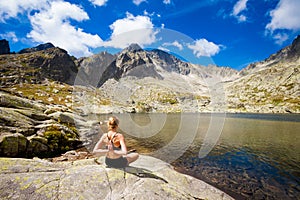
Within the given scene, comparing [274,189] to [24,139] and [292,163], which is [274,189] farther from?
[24,139]

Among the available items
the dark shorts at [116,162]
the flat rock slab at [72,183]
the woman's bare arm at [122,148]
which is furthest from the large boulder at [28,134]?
the woman's bare arm at [122,148]

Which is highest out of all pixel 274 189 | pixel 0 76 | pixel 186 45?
pixel 0 76

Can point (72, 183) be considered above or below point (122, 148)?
below

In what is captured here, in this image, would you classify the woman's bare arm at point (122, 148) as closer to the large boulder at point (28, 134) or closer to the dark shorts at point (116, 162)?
the dark shorts at point (116, 162)

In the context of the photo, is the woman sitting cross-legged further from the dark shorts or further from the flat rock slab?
the flat rock slab

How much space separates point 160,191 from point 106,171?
110 inches

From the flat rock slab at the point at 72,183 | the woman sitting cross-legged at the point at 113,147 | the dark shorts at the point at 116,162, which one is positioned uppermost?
the woman sitting cross-legged at the point at 113,147

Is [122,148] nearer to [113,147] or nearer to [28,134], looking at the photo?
[113,147]

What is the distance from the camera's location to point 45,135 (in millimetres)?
19109

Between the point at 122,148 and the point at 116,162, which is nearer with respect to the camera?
the point at 122,148

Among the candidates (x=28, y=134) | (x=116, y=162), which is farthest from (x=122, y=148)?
(x=28, y=134)

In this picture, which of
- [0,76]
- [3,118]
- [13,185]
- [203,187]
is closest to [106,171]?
[13,185]

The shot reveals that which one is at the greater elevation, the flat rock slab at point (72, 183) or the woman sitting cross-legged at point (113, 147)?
the woman sitting cross-legged at point (113, 147)

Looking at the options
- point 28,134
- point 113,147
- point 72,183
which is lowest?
point 72,183
